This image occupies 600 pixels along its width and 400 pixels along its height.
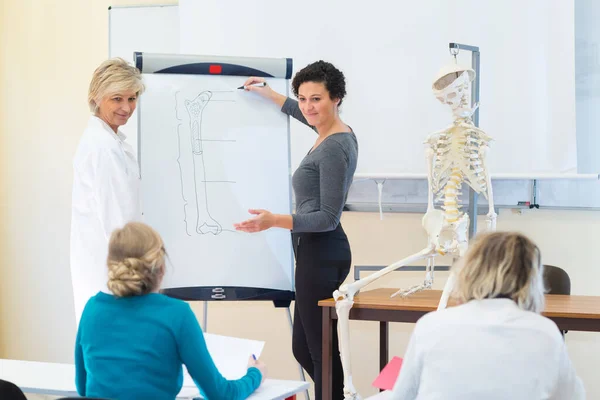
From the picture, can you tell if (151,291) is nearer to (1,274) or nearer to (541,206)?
(541,206)

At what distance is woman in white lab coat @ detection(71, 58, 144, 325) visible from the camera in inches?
107

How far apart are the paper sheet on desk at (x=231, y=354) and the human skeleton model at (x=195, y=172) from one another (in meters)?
0.82

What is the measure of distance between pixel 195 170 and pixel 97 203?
594mm

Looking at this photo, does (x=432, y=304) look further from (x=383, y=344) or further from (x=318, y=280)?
(x=383, y=344)

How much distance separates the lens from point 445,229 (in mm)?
2764

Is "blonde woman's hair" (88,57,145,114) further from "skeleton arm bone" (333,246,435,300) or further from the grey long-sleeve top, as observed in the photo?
"skeleton arm bone" (333,246,435,300)

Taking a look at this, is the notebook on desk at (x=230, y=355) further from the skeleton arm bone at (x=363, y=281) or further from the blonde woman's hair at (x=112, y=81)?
the blonde woman's hair at (x=112, y=81)

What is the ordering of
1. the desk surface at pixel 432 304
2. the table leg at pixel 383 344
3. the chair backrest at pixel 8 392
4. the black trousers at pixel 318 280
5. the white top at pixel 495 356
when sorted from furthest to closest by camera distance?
the table leg at pixel 383 344
the black trousers at pixel 318 280
the desk surface at pixel 432 304
the chair backrest at pixel 8 392
the white top at pixel 495 356

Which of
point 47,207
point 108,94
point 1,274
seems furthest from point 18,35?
point 108,94

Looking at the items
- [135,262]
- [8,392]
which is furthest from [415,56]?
[8,392]

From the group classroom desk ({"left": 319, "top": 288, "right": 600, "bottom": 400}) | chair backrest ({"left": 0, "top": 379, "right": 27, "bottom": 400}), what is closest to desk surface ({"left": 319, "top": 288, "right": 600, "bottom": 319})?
classroom desk ({"left": 319, "top": 288, "right": 600, "bottom": 400})

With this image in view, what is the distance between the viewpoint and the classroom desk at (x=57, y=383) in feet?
7.34

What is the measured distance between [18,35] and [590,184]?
11.5 feet

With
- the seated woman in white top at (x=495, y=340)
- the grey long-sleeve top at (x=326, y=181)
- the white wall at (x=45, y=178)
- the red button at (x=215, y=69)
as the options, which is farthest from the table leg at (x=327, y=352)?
the white wall at (x=45, y=178)
